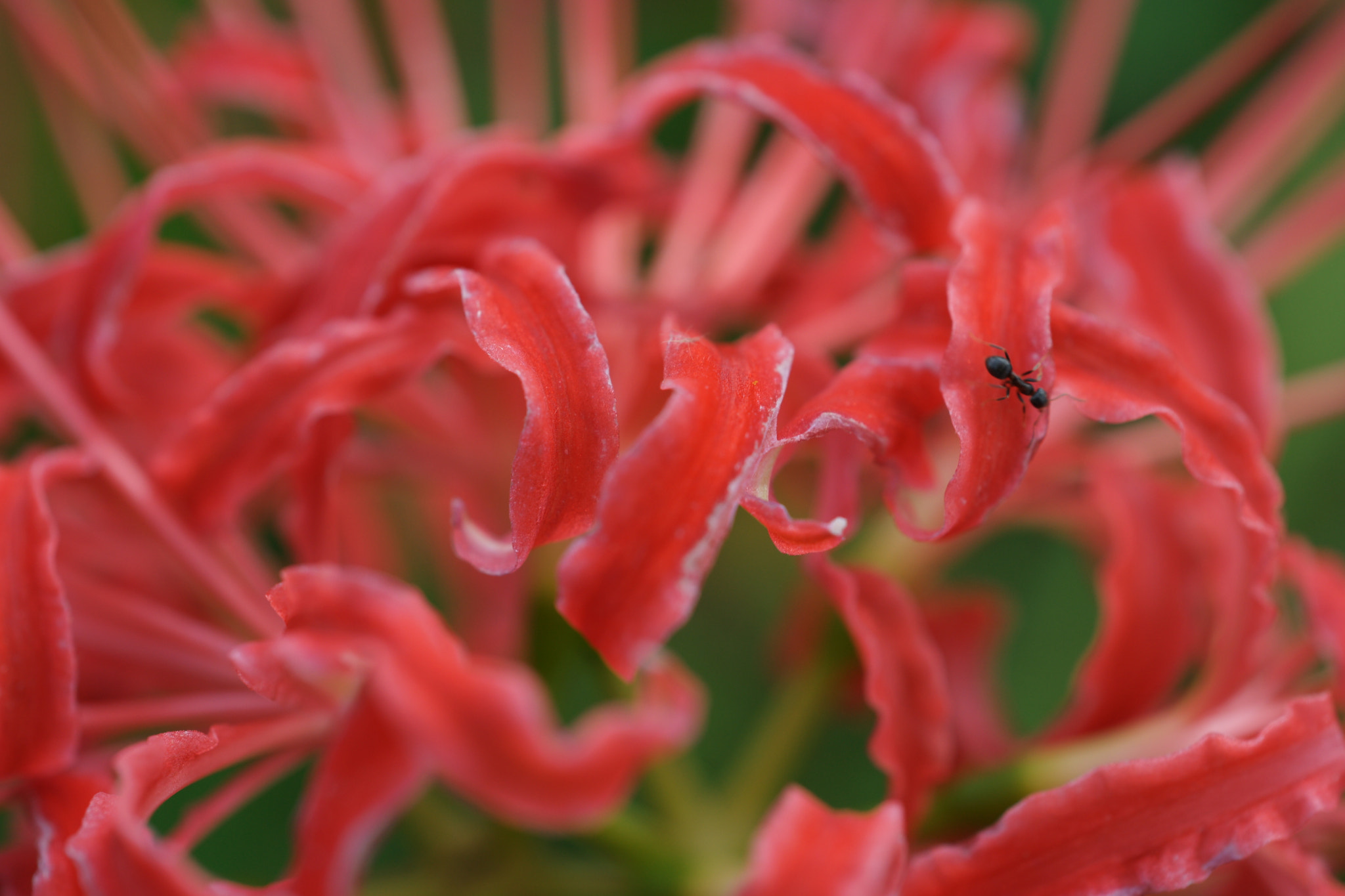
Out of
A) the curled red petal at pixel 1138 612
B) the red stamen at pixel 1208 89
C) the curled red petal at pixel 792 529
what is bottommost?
the curled red petal at pixel 1138 612

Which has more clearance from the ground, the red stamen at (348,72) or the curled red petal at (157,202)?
the curled red petal at (157,202)

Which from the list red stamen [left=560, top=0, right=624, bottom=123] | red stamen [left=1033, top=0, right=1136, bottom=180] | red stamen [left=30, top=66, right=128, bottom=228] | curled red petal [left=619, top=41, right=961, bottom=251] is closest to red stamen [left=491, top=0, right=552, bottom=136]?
red stamen [left=560, top=0, right=624, bottom=123]

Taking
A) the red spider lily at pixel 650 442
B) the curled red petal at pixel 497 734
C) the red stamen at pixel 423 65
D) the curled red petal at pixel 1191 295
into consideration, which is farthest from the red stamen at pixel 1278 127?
the curled red petal at pixel 497 734

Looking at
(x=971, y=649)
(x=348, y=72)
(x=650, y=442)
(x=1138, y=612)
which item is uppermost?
(x=650, y=442)

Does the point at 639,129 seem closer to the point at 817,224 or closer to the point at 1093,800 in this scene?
the point at 1093,800

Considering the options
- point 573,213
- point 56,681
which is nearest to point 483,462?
point 573,213

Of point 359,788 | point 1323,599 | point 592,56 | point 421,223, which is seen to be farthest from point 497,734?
point 592,56

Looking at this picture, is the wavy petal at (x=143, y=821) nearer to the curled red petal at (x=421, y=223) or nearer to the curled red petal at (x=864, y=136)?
the curled red petal at (x=421, y=223)

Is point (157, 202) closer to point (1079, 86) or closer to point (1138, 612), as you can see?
point (1138, 612)

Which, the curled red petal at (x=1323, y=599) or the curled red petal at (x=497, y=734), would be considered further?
the curled red petal at (x=1323, y=599)
